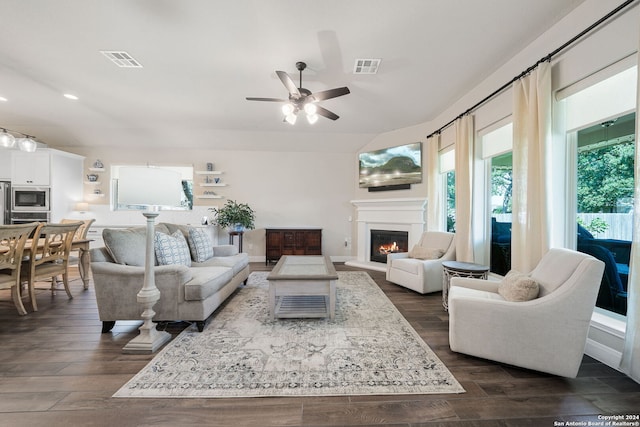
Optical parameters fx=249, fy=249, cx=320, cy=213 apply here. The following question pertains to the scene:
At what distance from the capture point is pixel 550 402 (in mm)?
1546

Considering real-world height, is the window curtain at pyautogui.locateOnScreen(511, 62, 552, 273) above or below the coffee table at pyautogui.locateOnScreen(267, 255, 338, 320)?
above

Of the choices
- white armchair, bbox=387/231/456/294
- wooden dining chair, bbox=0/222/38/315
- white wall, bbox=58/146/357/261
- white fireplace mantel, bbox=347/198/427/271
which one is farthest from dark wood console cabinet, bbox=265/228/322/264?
wooden dining chair, bbox=0/222/38/315

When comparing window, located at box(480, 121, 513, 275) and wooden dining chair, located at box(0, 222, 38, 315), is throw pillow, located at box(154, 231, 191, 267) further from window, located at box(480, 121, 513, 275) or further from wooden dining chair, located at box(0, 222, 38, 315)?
window, located at box(480, 121, 513, 275)

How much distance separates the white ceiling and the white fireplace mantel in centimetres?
172

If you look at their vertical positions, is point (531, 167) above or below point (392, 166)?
below

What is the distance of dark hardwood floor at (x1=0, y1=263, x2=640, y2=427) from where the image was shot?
1.41 metres

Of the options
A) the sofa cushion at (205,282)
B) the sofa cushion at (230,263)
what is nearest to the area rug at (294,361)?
the sofa cushion at (205,282)

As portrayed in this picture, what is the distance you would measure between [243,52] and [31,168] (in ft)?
18.5

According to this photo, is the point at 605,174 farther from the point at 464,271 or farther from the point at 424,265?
the point at 424,265

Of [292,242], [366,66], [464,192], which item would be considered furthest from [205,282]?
[464,192]

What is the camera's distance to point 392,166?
213 inches

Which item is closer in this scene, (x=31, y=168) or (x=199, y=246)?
(x=199, y=246)

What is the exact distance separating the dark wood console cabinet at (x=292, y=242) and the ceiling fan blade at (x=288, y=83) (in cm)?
344

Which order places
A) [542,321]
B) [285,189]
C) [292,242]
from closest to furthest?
[542,321] < [292,242] < [285,189]
